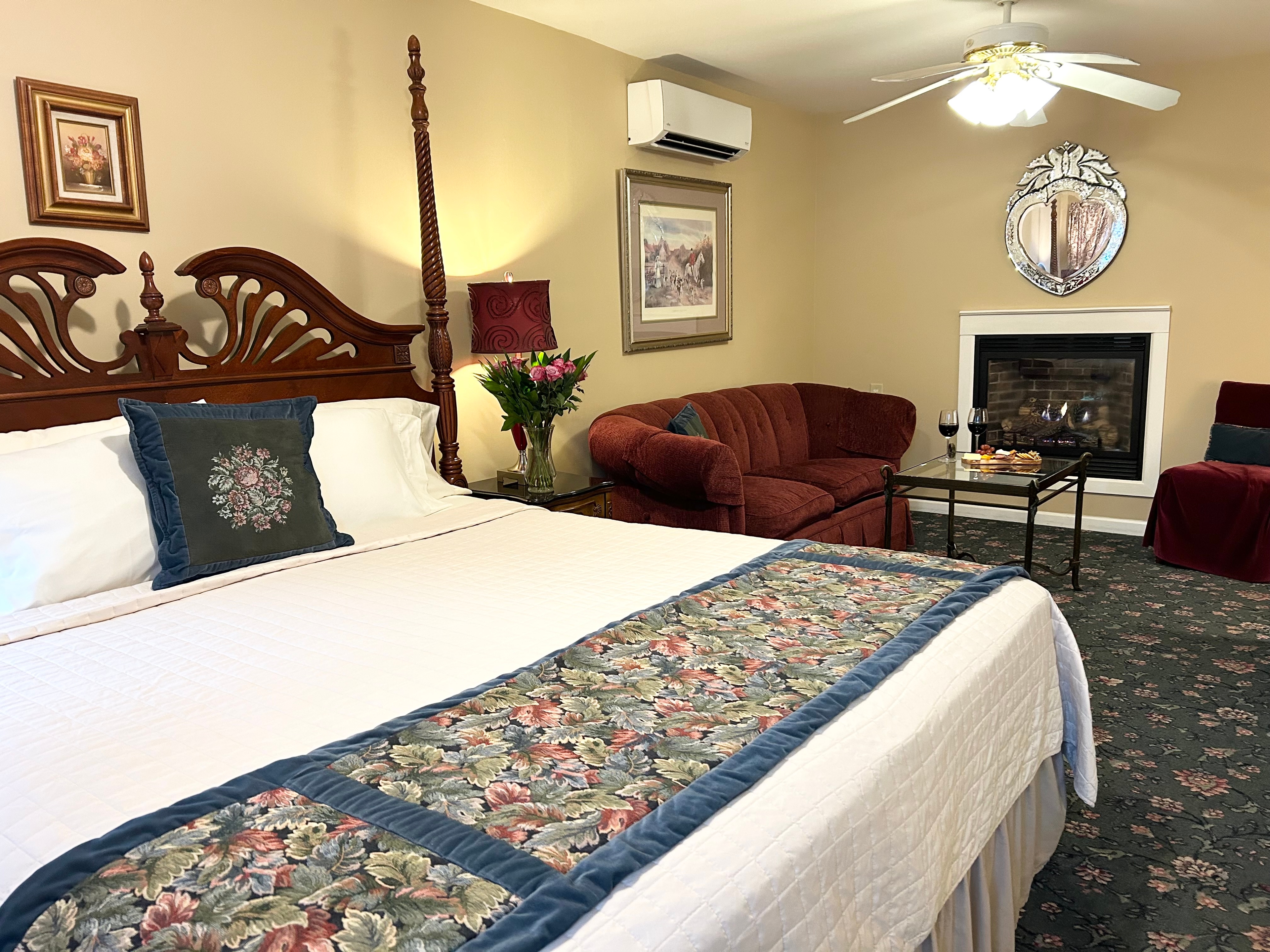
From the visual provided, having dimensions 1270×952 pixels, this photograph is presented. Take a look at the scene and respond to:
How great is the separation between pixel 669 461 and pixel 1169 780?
207 centimetres

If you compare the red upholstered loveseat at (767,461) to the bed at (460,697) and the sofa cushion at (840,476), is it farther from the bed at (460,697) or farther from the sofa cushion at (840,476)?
the bed at (460,697)

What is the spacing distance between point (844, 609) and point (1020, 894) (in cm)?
73

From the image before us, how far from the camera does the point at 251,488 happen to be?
7.44 ft

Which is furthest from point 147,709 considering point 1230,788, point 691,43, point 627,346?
point 691,43

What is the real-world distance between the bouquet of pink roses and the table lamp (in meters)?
0.08

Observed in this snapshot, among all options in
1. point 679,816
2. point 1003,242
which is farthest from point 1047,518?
point 679,816

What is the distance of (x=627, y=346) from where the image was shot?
15.1 feet

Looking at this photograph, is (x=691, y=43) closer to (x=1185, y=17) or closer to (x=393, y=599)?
(x=1185, y=17)

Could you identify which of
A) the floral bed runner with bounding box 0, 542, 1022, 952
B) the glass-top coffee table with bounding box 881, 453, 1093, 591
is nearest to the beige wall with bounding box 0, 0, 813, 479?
the glass-top coffee table with bounding box 881, 453, 1093, 591

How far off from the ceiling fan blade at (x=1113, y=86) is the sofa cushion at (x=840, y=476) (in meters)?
1.95

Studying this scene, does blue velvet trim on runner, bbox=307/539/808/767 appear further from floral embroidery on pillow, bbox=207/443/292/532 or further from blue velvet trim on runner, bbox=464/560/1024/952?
floral embroidery on pillow, bbox=207/443/292/532

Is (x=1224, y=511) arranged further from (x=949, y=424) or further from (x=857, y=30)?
(x=857, y=30)

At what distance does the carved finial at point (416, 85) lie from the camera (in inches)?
125

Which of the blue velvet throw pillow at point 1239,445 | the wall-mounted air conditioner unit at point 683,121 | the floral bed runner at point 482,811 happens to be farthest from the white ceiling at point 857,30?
the floral bed runner at point 482,811
